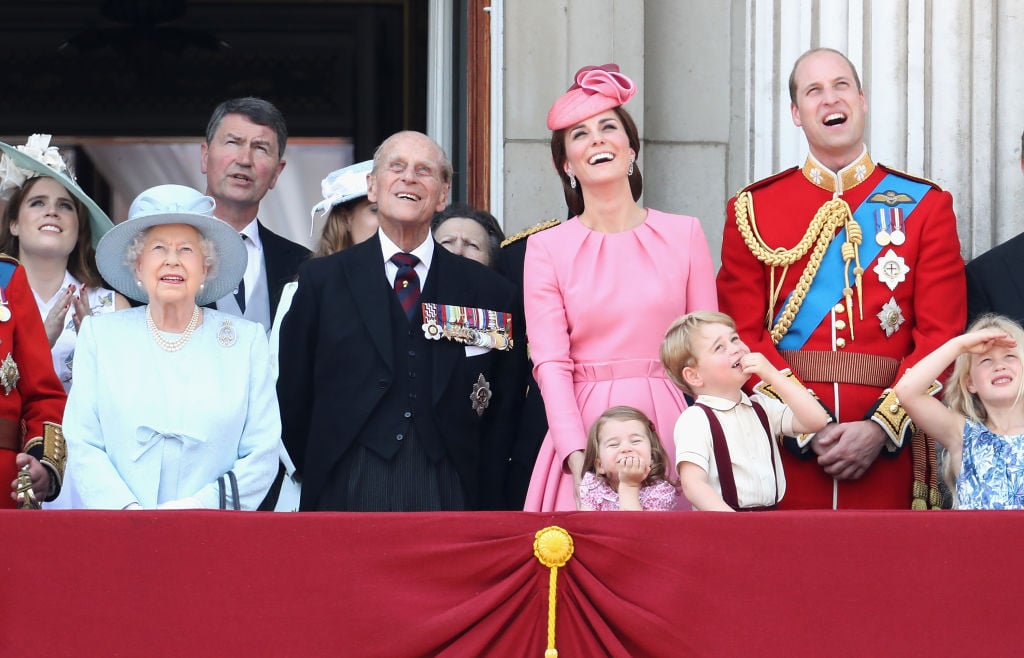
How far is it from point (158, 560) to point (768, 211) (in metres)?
2.05

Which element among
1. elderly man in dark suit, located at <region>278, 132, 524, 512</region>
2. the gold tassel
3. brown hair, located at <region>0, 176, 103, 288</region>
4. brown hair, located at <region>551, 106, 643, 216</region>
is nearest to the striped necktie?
elderly man in dark suit, located at <region>278, 132, 524, 512</region>

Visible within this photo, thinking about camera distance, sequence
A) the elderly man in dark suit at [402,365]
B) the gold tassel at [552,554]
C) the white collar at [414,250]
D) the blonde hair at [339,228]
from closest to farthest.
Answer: the gold tassel at [552,554]
the elderly man in dark suit at [402,365]
the white collar at [414,250]
the blonde hair at [339,228]

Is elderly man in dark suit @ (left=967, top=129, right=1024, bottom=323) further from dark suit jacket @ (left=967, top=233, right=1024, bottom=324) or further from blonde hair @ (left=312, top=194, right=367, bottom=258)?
blonde hair @ (left=312, top=194, right=367, bottom=258)

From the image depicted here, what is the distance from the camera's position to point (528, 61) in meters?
6.91

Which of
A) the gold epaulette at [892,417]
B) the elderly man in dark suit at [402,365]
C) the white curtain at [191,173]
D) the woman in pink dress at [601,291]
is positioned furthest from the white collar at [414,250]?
the white curtain at [191,173]

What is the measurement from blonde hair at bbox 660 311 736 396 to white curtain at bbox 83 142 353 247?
488cm

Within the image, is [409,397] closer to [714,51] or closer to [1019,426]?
[1019,426]

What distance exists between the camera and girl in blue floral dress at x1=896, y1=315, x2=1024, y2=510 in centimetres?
454

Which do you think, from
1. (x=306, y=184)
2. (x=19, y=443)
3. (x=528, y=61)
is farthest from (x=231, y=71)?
(x=19, y=443)

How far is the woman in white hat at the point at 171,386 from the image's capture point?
4.64m

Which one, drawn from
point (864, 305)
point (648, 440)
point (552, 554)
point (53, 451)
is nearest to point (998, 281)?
point (864, 305)

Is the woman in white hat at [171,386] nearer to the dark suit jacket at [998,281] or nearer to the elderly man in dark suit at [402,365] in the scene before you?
the elderly man in dark suit at [402,365]

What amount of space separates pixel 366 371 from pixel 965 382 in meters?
1.51

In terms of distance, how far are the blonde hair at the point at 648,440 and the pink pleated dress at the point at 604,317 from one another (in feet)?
0.39
